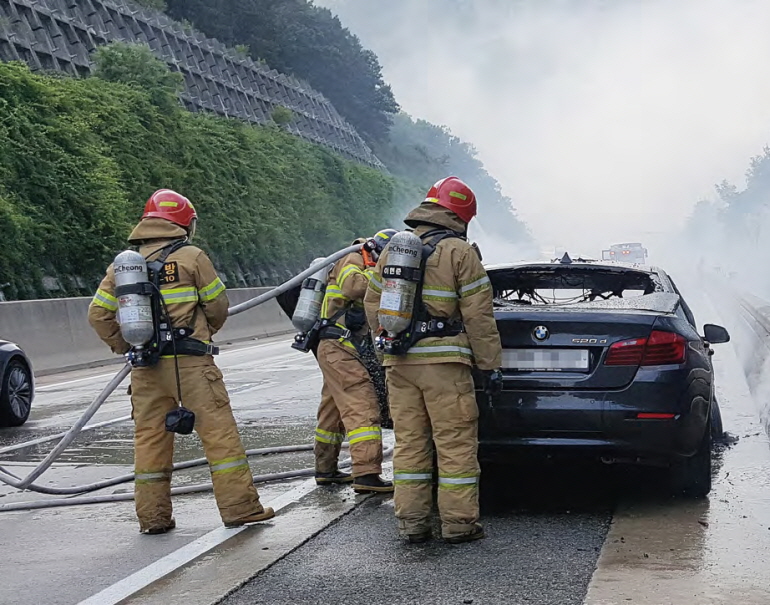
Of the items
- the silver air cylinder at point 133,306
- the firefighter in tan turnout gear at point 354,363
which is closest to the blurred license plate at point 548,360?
the firefighter in tan turnout gear at point 354,363

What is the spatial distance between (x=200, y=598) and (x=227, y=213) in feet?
118

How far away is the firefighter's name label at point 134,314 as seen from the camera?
633 cm

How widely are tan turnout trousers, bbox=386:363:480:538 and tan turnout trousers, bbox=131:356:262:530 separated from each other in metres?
0.89

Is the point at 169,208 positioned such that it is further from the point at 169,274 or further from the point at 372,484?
the point at 372,484

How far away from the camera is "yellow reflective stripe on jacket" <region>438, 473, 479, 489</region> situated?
6.09 m

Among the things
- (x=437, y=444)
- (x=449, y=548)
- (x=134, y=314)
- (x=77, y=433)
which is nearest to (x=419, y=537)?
(x=449, y=548)

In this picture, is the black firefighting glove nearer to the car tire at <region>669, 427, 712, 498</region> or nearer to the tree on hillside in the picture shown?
the car tire at <region>669, 427, 712, 498</region>

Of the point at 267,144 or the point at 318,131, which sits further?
the point at 318,131

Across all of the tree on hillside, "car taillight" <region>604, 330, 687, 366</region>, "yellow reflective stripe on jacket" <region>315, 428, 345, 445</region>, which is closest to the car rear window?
"car taillight" <region>604, 330, 687, 366</region>

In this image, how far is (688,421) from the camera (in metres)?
6.69

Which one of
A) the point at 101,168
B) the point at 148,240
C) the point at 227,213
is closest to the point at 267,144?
the point at 227,213

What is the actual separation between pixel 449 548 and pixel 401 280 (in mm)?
1328

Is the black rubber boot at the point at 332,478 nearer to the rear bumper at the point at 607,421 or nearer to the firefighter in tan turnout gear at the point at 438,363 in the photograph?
the rear bumper at the point at 607,421

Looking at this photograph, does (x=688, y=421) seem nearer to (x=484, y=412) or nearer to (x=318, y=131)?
(x=484, y=412)
